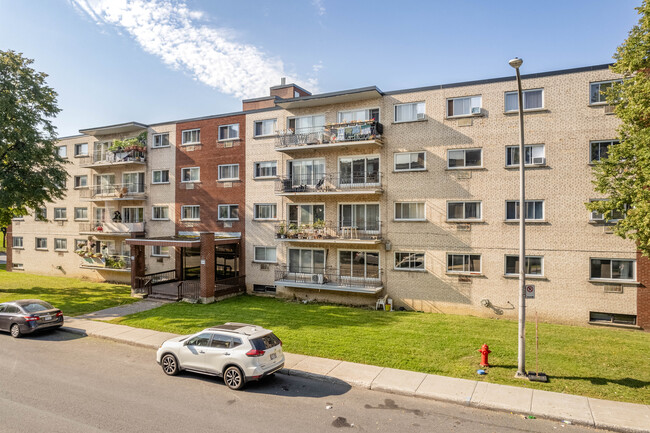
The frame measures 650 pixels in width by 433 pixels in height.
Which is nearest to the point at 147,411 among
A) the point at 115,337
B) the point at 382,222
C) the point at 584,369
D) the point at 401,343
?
the point at 115,337

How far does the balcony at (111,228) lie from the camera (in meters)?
Result: 28.8

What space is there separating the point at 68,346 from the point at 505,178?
2062cm

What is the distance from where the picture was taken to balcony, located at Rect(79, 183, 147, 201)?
29.1 m

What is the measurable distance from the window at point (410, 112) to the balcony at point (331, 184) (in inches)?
131

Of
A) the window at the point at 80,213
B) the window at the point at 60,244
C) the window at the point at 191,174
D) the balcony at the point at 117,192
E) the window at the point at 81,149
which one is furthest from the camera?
the window at the point at 60,244

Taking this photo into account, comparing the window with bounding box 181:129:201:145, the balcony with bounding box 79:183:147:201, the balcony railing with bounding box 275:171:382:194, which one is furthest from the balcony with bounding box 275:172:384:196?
the balcony with bounding box 79:183:147:201

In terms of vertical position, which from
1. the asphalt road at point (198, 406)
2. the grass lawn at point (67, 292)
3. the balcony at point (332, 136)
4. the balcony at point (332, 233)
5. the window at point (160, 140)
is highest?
the window at point (160, 140)

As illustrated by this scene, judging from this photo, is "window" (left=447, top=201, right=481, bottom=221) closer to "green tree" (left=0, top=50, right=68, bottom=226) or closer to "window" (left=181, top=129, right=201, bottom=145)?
"window" (left=181, top=129, right=201, bottom=145)

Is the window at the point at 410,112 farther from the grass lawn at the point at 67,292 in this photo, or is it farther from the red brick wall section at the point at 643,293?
the grass lawn at the point at 67,292

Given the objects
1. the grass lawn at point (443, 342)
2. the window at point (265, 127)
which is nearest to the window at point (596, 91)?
the grass lawn at point (443, 342)

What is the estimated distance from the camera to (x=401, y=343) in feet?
47.6

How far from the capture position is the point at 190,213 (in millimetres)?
27625

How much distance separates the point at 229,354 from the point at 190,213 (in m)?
18.6

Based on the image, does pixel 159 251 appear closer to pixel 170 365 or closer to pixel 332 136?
pixel 332 136
